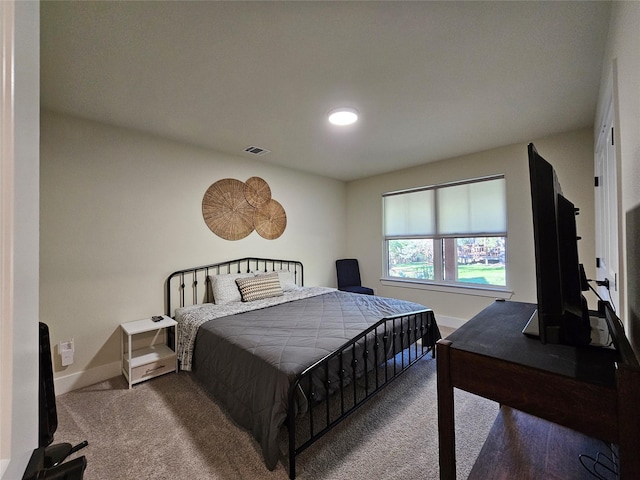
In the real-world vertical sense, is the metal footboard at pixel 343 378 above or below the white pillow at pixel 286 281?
below

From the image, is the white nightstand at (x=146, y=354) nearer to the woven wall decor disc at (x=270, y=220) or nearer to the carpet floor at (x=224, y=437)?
the carpet floor at (x=224, y=437)

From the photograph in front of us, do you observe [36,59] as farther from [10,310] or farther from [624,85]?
[624,85]

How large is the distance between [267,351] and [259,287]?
1.50 m

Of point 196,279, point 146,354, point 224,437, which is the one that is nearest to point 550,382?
point 224,437

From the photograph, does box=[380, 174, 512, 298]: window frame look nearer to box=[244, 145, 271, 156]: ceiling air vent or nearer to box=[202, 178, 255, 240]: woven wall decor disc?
box=[244, 145, 271, 156]: ceiling air vent

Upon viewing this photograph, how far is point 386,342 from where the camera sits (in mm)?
2164

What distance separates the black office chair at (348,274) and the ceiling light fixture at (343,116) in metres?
2.70

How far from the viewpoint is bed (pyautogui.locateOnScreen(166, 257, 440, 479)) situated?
61.6 inches

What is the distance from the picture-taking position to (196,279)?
3.13m

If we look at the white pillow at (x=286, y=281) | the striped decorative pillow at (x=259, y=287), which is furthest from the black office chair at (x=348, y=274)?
the striped decorative pillow at (x=259, y=287)

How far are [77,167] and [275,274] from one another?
2.21m

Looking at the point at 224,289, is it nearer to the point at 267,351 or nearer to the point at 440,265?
the point at 267,351

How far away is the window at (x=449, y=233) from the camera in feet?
11.4

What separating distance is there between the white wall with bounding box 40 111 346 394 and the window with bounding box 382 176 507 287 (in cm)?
257
